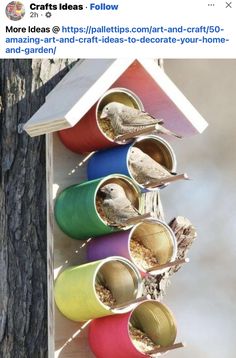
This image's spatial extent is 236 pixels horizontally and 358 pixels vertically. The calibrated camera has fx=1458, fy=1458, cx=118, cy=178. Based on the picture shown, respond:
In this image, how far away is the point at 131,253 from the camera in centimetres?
369

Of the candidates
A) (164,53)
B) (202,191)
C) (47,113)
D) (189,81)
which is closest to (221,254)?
(202,191)

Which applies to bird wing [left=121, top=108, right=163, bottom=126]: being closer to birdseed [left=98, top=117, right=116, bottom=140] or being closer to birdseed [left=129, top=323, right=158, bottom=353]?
birdseed [left=98, top=117, right=116, bottom=140]

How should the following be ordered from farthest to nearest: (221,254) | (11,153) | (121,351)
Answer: (221,254)
(11,153)
(121,351)

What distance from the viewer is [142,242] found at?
12.3 feet

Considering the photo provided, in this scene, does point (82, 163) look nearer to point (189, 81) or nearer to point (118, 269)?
point (118, 269)

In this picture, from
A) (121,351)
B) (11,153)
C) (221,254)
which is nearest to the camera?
(121,351)

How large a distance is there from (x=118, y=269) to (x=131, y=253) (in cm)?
7

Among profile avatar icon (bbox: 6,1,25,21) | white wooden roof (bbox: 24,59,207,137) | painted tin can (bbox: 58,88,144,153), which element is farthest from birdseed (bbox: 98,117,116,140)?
profile avatar icon (bbox: 6,1,25,21)

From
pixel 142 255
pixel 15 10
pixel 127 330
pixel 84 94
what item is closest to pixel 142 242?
pixel 142 255

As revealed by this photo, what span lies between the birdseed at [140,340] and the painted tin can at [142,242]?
0.48ft

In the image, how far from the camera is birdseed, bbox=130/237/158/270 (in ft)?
12.1

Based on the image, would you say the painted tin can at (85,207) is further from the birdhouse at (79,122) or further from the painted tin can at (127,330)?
the painted tin can at (127,330)

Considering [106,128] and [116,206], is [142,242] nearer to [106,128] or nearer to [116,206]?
[116,206]

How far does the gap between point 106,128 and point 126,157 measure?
0.41ft
